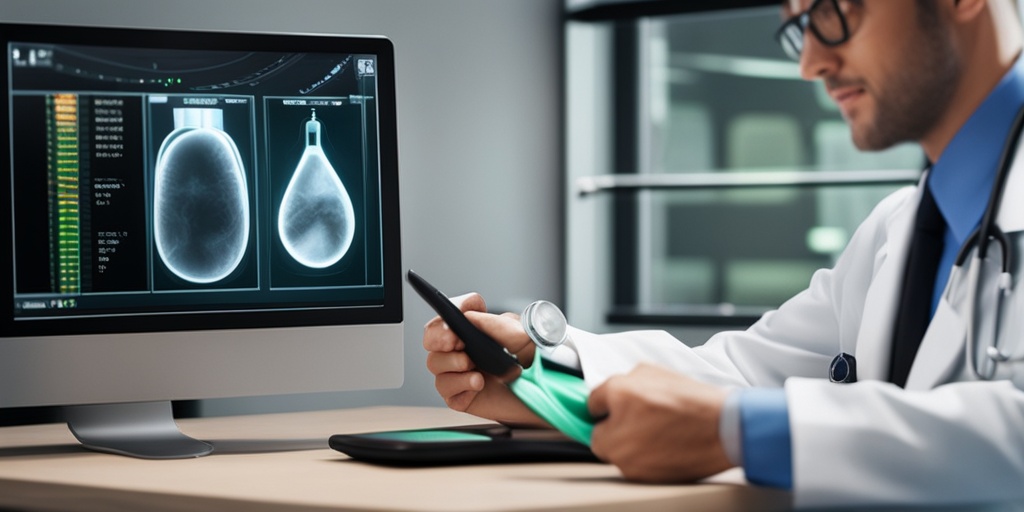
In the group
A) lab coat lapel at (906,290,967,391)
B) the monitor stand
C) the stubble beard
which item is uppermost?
the stubble beard

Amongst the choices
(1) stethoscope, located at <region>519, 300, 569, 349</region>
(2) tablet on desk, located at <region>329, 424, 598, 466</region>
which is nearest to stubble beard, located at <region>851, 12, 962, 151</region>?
(1) stethoscope, located at <region>519, 300, 569, 349</region>

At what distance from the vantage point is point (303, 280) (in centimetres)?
147

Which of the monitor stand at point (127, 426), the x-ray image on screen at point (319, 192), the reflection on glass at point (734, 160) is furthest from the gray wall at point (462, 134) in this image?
the x-ray image on screen at point (319, 192)

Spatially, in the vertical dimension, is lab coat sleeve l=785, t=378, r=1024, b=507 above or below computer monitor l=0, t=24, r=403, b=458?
below

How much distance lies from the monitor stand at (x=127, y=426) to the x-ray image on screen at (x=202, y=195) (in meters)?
0.17

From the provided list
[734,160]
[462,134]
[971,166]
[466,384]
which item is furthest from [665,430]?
[734,160]

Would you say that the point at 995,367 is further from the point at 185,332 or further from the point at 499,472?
the point at 185,332

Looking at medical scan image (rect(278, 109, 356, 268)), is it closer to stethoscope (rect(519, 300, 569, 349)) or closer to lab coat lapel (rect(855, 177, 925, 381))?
stethoscope (rect(519, 300, 569, 349))

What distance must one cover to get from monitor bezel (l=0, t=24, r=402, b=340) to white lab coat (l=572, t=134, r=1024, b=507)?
261 millimetres

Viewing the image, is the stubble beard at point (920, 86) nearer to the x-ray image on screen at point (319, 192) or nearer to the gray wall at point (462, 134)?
the x-ray image on screen at point (319, 192)

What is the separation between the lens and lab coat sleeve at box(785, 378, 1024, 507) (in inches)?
39.4

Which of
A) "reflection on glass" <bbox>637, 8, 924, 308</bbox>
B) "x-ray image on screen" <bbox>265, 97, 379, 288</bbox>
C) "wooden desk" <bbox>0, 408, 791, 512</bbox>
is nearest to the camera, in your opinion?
"wooden desk" <bbox>0, 408, 791, 512</bbox>

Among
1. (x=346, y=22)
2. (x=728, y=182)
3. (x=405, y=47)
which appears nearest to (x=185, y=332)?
(x=346, y=22)

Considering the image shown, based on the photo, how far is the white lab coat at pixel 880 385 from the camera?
3.31 feet
